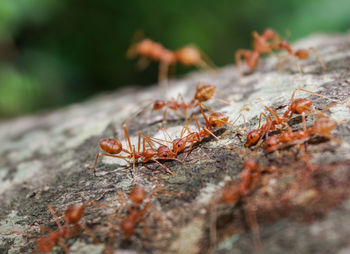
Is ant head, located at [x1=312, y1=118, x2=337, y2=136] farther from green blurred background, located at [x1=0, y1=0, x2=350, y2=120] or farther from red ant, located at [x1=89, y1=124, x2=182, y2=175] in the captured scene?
green blurred background, located at [x1=0, y1=0, x2=350, y2=120]

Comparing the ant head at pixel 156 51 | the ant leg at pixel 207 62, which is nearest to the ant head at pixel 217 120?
the ant leg at pixel 207 62

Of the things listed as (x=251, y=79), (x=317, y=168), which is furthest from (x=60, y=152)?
(x=317, y=168)

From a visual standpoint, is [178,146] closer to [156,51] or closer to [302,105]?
[302,105]

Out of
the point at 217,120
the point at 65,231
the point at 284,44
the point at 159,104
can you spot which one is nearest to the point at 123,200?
the point at 65,231

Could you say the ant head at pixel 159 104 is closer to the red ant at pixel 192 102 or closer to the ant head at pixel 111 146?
the red ant at pixel 192 102

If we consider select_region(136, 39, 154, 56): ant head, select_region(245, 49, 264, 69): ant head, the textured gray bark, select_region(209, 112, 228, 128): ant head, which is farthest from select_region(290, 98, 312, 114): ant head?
select_region(136, 39, 154, 56): ant head

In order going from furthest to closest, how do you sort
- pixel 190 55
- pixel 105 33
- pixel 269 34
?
pixel 105 33 < pixel 190 55 < pixel 269 34

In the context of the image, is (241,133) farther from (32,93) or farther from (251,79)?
(32,93)
